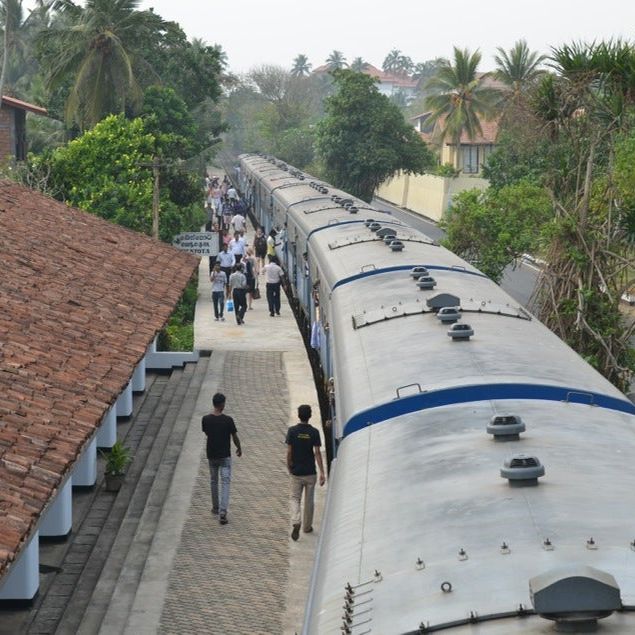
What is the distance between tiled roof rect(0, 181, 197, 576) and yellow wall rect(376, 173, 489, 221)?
127ft

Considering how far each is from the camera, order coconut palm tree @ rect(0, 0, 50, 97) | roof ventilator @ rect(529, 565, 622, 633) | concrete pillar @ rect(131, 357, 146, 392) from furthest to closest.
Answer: coconut palm tree @ rect(0, 0, 50, 97) → concrete pillar @ rect(131, 357, 146, 392) → roof ventilator @ rect(529, 565, 622, 633)

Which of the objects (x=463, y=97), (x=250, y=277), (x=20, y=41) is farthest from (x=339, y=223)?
(x=20, y=41)

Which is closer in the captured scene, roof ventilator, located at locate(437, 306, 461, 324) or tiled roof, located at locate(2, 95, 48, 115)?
roof ventilator, located at locate(437, 306, 461, 324)

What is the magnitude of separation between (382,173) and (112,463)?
44.1 m

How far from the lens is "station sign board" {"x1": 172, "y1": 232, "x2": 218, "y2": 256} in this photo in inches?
924

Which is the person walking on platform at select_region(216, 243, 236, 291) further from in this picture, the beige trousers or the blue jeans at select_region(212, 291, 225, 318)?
the beige trousers

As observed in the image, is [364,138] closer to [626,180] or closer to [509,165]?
[509,165]

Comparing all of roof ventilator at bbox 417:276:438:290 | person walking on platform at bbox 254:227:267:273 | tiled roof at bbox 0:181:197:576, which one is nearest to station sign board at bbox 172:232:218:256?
tiled roof at bbox 0:181:197:576

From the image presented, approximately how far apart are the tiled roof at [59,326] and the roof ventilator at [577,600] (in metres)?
3.85

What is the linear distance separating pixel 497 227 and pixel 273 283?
5.00 m

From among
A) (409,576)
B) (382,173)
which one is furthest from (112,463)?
(382,173)

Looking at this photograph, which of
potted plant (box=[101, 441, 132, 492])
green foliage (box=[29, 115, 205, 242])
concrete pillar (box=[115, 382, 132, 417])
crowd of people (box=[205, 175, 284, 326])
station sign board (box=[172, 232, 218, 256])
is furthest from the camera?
green foliage (box=[29, 115, 205, 242])

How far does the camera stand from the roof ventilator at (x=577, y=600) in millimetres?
4613

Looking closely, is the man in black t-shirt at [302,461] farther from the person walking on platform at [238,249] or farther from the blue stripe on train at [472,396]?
the person walking on platform at [238,249]
